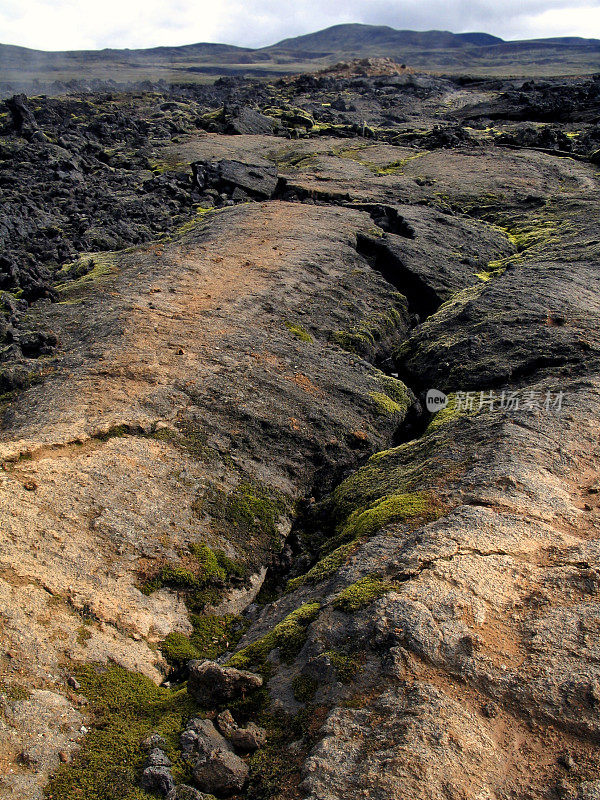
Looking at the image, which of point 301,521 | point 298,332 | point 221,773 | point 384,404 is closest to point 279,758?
point 221,773

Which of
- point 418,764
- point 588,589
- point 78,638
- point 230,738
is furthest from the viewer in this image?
point 78,638

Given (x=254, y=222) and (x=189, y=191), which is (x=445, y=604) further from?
(x=189, y=191)

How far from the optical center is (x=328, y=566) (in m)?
7.82

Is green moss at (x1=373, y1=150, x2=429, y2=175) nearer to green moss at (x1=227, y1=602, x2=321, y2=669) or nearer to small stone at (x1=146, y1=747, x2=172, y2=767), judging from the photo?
green moss at (x1=227, y1=602, x2=321, y2=669)

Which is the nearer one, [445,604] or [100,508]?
[445,604]

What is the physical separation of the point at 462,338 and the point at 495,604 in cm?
859

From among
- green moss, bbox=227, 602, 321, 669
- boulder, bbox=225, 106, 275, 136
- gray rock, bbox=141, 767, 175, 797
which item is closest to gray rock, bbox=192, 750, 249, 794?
gray rock, bbox=141, 767, 175, 797

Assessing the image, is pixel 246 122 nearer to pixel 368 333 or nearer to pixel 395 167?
pixel 395 167

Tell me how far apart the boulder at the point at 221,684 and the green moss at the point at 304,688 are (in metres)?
0.47

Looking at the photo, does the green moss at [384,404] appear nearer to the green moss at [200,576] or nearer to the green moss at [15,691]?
the green moss at [200,576]

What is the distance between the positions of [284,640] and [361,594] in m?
1.04

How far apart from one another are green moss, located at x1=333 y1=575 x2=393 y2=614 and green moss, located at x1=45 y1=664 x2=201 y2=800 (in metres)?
1.88

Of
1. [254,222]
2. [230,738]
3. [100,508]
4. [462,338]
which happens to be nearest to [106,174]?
[254,222]

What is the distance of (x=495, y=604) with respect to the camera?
6.27 metres
